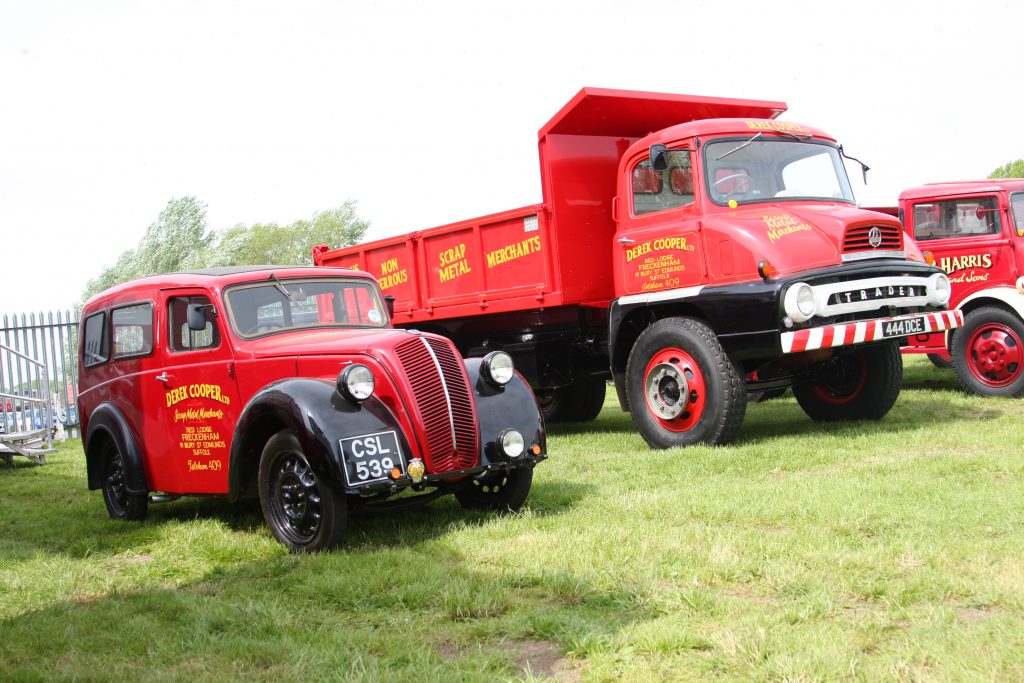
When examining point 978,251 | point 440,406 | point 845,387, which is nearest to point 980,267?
point 978,251

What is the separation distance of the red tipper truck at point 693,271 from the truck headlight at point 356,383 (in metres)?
3.71

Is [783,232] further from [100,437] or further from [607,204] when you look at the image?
[100,437]

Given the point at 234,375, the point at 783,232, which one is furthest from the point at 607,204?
the point at 234,375

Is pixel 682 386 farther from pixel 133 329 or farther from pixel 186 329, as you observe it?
pixel 133 329

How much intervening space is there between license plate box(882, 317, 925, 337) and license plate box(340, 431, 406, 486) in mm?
4690

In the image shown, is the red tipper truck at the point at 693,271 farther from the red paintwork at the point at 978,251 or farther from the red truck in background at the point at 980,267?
the red paintwork at the point at 978,251

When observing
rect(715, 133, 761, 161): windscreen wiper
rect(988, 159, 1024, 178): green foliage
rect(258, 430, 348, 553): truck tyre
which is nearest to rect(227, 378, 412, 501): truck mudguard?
rect(258, 430, 348, 553): truck tyre

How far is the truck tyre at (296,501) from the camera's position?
548 cm

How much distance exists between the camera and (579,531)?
18.2 ft

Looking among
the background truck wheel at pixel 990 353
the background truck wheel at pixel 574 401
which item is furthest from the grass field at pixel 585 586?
the background truck wheel at pixel 574 401

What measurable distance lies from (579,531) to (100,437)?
4059 millimetres

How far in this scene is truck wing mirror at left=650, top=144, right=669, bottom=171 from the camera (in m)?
8.70

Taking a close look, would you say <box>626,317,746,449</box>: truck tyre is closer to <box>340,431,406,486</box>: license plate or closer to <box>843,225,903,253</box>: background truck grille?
<box>843,225,903,253</box>: background truck grille

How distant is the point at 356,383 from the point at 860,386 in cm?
612
